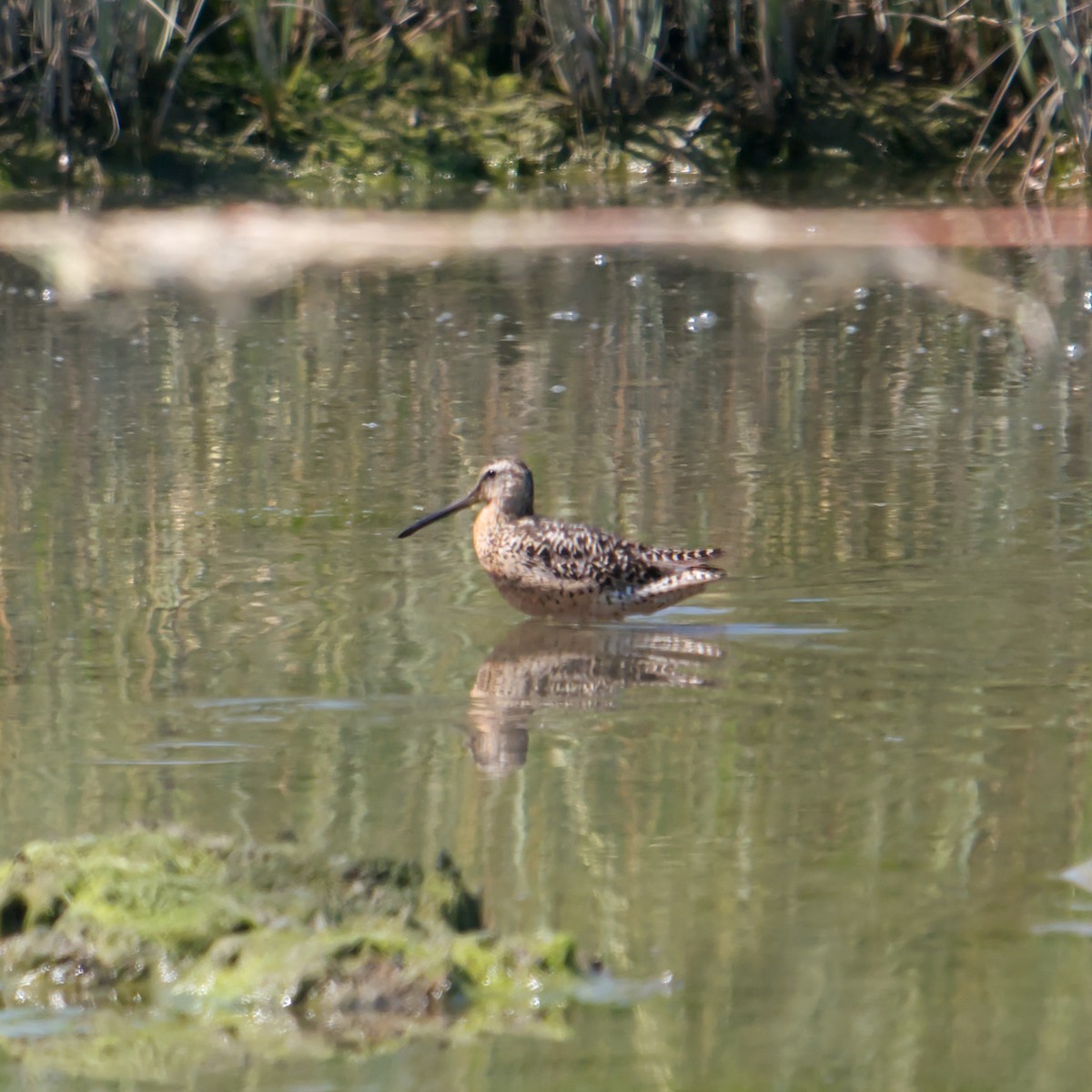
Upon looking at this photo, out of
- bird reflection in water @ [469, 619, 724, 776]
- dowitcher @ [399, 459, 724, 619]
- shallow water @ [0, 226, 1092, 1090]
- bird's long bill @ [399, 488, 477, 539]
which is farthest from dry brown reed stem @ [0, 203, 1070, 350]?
bird reflection in water @ [469, 619, 724, 776]

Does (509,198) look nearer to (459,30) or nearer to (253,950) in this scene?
(459,30)

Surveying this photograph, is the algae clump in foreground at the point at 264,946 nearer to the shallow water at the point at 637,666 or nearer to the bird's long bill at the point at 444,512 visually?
the shallow water at the point at 637,666

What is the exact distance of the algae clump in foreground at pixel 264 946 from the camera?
351cm

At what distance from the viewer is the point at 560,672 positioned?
5977 millimetres

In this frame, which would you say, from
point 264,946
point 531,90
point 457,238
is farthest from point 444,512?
point 531,90

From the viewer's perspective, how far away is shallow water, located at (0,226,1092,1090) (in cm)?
367

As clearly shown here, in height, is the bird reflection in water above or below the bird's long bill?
below

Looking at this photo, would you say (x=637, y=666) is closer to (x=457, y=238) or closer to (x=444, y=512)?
(x=444, y=512)

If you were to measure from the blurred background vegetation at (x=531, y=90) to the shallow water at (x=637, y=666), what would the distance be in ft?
21.6

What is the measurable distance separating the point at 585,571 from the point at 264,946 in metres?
2.97

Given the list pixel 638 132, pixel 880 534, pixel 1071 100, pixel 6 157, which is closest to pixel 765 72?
pixel 638 132

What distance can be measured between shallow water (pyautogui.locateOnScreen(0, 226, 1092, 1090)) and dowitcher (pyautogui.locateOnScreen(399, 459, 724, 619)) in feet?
0.34

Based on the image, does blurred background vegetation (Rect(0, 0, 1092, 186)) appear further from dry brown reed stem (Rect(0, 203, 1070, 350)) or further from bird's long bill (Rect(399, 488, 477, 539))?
bird's long bill (Rect(399, 488, 477, 539))

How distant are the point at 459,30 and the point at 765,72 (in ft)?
9.25
